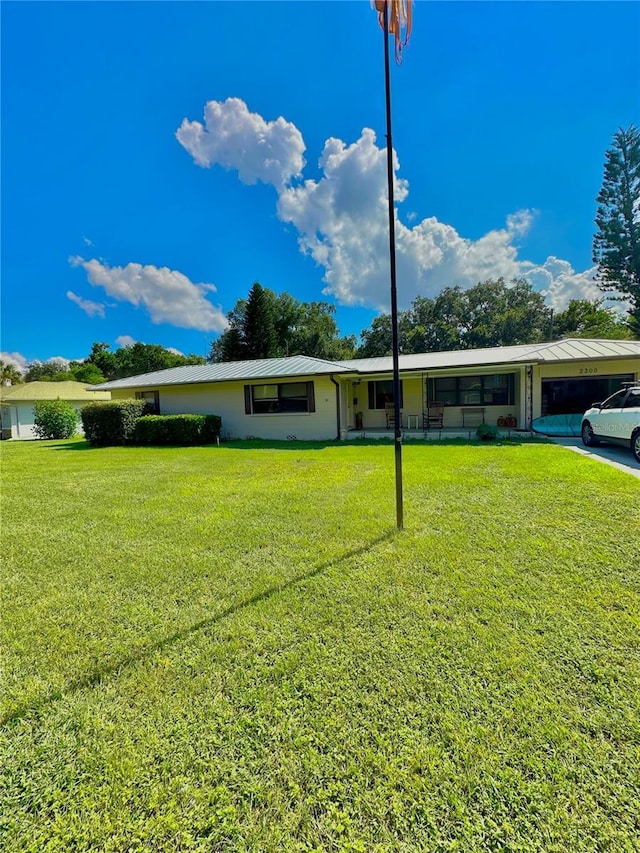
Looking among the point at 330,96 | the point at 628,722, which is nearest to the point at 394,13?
the point at 628,722

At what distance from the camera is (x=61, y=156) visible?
1158 cm

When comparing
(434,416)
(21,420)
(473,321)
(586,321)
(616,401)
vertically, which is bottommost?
(434,416)

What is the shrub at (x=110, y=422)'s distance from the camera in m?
14.8

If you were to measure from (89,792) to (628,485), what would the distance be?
7588 millimetres

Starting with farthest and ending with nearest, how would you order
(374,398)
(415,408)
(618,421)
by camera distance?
(374,398) < (415,408) < (618,421)

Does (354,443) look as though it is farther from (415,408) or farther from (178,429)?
(178,429)

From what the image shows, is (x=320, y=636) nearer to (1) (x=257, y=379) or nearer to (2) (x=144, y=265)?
(1) (x=257, y=379)

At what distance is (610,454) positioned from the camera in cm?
851

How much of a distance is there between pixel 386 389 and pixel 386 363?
1.18m

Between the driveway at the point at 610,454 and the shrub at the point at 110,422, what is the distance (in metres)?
16.2

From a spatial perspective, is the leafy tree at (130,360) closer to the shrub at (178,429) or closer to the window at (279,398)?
the shrub at (178,429)

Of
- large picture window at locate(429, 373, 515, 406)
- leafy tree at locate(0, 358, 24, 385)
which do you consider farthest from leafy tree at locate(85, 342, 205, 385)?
large picture window at locate(429, 373, 515, 406)

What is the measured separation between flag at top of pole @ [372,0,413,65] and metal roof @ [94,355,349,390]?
910 cm

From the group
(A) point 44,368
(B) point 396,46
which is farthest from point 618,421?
(A) point 44,368
